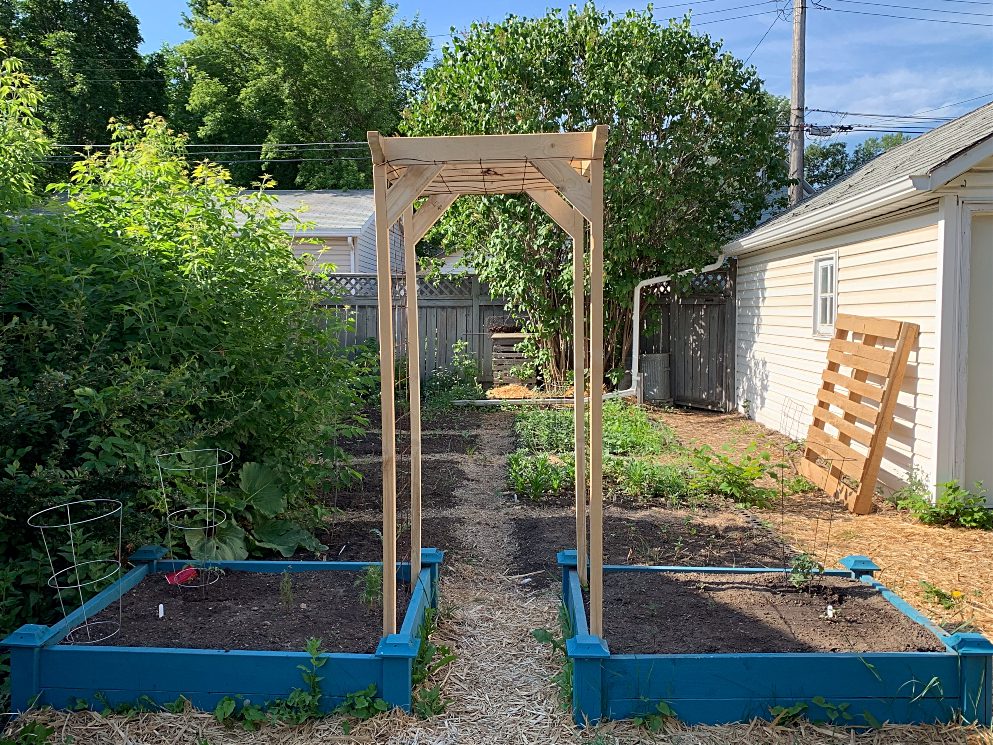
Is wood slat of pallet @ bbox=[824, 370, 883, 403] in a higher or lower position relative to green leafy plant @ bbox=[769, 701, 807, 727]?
higher

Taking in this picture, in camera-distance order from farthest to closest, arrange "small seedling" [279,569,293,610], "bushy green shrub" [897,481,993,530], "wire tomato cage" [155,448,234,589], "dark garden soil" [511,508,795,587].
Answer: "bushy green shrub" [897,481,993,530] → "dark garden soil" [511,508,795,587] → "wire tomato cage" [155,448,234,589] → "small seedling" [279,569,293,610]

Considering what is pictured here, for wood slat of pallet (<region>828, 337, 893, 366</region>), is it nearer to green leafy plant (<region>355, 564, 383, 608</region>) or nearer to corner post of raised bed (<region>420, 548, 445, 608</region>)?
corner post of raised bed (<region>420, 548, 445, 608</region>)

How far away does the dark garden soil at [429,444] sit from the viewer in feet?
25.6

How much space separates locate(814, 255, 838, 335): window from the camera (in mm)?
7691

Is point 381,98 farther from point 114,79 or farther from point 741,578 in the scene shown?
point 741,578

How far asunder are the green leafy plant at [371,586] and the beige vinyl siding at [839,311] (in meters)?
4.14

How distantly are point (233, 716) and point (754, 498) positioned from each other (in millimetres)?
4255

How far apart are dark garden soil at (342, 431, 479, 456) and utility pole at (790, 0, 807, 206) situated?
7229mm

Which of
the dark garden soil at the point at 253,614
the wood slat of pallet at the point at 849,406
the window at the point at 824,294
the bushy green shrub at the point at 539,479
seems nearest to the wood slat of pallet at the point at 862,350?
the wood slat of pallet at the point at 849,406

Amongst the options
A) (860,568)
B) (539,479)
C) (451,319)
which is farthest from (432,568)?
(451,319)

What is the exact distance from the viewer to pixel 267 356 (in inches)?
179

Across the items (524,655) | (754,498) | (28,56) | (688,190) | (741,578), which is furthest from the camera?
(28,56)

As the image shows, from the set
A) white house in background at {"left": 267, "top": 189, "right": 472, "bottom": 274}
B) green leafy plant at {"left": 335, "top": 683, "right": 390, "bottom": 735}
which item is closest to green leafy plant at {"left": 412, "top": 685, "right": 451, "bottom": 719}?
green leafy plant at {"left": 335, "top": 683, "right": 390, "bottom": 735}

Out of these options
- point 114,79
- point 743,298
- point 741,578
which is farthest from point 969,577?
point 114,79
